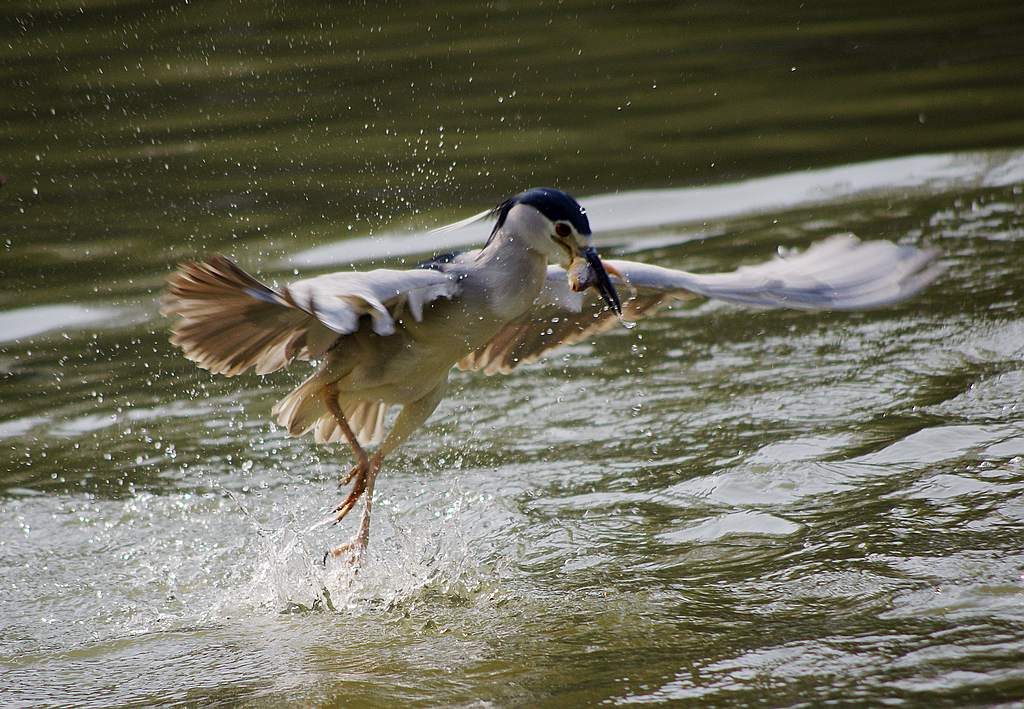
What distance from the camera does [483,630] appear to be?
4.57m

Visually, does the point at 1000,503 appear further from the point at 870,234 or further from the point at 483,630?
the point at 870,234

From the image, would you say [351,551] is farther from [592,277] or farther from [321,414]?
[592,277]

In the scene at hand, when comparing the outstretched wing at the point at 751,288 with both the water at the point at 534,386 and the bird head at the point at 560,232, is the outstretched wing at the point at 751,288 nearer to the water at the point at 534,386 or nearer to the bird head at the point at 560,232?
the bird head at the point at 560,232

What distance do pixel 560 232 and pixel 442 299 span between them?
20.2 inches

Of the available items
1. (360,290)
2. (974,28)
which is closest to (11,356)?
(360,290)

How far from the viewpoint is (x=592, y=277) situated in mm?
4977

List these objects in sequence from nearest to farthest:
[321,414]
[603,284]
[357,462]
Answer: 1. [603,284]
2. [357,462]
3. [321,414]

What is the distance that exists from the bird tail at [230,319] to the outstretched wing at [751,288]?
125cm

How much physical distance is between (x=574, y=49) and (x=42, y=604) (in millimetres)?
8090

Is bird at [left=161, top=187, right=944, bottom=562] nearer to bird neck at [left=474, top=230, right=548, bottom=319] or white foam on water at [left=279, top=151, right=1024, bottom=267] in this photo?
bird neck at [left=474, top=230, right=548, bottom=319]

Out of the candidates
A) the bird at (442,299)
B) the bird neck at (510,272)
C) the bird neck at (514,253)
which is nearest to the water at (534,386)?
the bird at (442,299)

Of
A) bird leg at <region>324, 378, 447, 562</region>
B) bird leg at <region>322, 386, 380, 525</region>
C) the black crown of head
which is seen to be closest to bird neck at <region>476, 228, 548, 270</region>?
the black crown of head

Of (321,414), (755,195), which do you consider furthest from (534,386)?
(755,195)

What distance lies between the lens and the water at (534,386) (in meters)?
4.42
